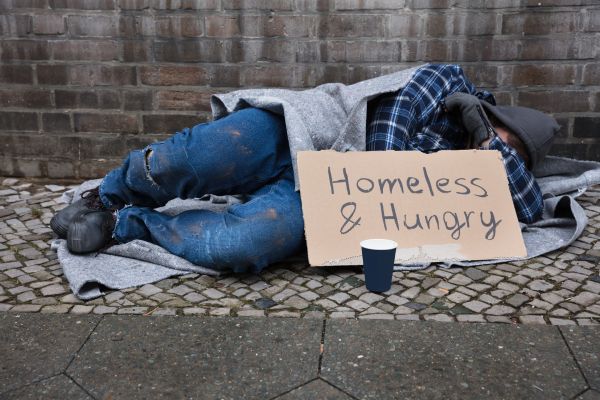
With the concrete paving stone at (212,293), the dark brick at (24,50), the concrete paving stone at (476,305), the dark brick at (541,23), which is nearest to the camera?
the concrete paving stone at (476,305)

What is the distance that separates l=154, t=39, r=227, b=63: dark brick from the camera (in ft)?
12.0

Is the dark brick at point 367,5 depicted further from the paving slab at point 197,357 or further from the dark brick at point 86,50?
the paving slab at point 197,357

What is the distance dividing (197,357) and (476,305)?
1.03 meters

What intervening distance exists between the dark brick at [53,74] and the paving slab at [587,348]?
10.6 feet

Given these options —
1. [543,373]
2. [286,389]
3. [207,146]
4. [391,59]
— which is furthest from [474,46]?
[286,389]

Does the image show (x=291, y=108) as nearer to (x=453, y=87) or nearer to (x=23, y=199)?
(x=453, y=87)

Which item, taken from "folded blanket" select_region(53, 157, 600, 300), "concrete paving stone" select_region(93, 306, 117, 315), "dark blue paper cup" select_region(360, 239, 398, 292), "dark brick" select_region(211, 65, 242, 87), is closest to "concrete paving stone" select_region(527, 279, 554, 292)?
"folded blanket" select_region(53, 157, 600, 300)

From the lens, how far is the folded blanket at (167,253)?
7.67 ft

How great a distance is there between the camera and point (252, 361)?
1.81 metres

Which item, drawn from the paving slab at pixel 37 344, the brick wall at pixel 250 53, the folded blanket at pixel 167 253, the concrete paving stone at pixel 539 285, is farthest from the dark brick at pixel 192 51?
the concrete paving stone at pixel 539 285

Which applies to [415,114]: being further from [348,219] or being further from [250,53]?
[250,53]

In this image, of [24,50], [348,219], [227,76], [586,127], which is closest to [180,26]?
[227,76]

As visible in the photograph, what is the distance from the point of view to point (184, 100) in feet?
12.3

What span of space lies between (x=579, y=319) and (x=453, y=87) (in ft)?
4.38
